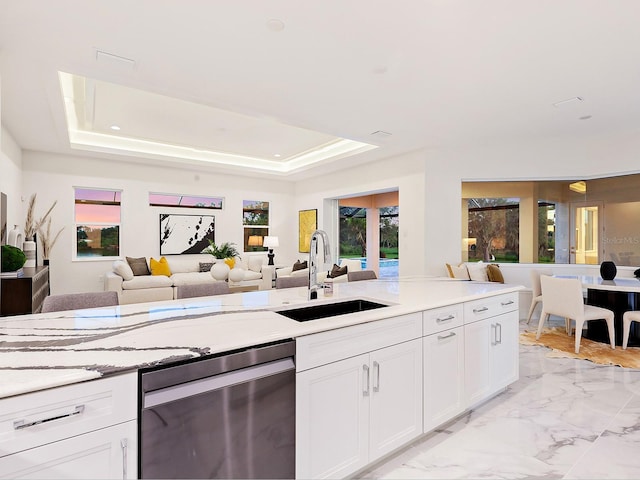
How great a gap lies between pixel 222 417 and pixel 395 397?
956 millimetres

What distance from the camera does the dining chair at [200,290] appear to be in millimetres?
2371

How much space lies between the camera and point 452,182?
5.71m

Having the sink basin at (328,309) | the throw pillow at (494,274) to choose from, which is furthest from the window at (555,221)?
the sink basin at (328,309)

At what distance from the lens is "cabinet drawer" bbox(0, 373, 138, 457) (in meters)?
0.92

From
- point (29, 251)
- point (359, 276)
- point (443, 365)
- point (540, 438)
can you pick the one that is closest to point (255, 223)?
point (29, 251)

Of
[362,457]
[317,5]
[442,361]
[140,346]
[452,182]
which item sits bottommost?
[362,457]

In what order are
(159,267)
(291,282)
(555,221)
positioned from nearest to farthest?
(291,282) → (555,221) → (159,267)

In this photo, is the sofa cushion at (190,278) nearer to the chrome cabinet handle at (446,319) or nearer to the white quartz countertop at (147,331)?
the white quartz countertop at (147,331)

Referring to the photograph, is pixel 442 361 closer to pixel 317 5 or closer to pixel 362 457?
pixel 362 457

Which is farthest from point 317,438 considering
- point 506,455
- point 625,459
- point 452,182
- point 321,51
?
point 452,182

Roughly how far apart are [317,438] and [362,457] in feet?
1.05

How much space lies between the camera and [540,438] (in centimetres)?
213

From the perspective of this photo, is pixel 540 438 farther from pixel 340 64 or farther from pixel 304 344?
pixel 340 64

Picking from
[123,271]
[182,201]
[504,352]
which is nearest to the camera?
[504,352]
